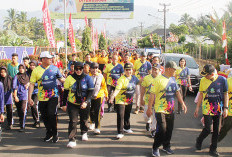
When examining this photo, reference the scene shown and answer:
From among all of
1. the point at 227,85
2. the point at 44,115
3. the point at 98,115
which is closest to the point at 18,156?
the point at 44,115

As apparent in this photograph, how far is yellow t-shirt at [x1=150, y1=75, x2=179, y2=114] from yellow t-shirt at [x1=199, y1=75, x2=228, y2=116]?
73 cm

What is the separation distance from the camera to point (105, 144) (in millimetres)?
6207

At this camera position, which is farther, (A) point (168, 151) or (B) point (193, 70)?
(B) point (193, 70)

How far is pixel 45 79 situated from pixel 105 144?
1968 mm

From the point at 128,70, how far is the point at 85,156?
2.21 metres

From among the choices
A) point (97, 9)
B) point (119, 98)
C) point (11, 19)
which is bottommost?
point (119, 98)

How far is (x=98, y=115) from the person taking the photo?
7078mm

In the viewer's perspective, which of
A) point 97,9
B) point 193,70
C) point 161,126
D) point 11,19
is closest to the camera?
point 161,126

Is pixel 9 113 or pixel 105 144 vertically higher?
pixel 9 113

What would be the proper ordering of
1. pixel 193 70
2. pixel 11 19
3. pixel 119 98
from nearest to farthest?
pixel 119 98 < pixel 193 70 < pixel 11 19

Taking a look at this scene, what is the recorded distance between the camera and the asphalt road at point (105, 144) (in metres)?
5.68

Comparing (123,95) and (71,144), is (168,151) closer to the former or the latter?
(123,95)

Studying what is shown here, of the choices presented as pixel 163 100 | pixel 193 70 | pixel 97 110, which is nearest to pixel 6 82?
pixel 97 110

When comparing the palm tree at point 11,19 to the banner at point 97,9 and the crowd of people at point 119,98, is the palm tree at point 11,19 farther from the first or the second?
the crowd of people at point 119,98
